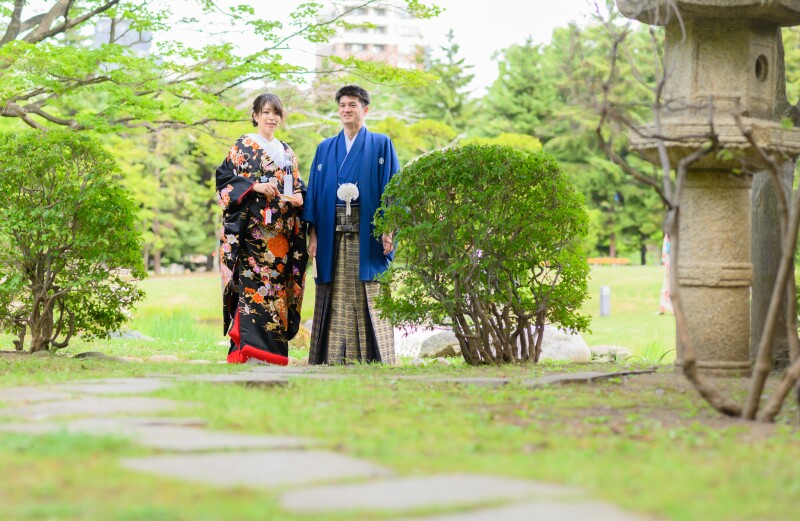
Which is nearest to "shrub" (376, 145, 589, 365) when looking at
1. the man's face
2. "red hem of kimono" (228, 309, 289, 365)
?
the man's face

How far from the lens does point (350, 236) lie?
8.17 metres

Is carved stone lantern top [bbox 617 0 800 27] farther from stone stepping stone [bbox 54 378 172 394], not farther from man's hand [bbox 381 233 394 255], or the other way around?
stone stepping stone [bbox 54 378 172 394]

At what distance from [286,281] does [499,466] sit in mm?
5107

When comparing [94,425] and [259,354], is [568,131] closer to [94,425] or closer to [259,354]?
[259,354]

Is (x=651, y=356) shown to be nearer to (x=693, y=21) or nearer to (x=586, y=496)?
(x=693, y=21)

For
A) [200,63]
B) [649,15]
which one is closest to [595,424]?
[649,15]

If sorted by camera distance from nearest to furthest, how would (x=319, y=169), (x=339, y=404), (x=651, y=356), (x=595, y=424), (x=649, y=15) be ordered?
(x=595, y=424) < (x=339, y=404) < (x=649, y=15) < (x=319, y=169) < (x=651, y=356)

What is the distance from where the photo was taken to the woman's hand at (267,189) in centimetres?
796

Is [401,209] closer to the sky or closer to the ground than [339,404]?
closer to the sky

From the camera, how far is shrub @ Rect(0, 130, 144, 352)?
27.3 feet

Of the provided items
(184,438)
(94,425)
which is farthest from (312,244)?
(184,438)

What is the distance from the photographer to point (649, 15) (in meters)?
5.86

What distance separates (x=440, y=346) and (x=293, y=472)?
365 inches

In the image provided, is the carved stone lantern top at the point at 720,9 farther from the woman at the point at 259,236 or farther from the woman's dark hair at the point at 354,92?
the woman at the point at 259,236
